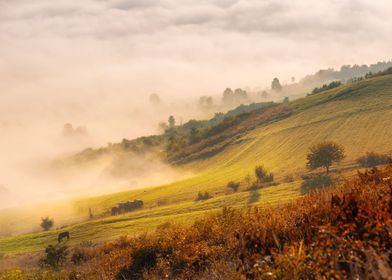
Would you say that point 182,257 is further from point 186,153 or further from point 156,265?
point 186,153

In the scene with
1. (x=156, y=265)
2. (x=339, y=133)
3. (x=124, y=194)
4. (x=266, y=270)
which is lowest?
(x=124, y=194)

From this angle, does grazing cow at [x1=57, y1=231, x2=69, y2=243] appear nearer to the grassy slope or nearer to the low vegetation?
the grassy slope

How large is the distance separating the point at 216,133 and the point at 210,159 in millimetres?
37594

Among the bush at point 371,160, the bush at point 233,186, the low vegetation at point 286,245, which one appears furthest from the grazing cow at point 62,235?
the bush at point 371,160

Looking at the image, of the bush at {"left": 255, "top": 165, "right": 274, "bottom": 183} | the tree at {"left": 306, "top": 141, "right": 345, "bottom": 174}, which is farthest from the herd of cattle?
the tree at {"left": 306, "top": 141, "right": 345, "bottom": 174}

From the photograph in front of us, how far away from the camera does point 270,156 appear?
98.6 m

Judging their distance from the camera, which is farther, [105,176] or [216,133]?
[105,176]

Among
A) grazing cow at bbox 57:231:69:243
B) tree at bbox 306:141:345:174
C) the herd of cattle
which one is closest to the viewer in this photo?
grazing cow at bbox 57:231:69:243

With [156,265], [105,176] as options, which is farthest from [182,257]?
[105,176]

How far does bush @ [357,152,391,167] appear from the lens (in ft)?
217

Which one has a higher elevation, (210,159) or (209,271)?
(209,271)

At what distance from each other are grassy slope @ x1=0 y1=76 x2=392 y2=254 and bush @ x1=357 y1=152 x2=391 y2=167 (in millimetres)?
3935

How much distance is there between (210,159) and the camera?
4985 inches

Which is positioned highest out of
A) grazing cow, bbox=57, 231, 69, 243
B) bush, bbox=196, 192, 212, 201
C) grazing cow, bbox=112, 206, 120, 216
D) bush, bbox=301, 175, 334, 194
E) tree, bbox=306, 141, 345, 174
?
tree, bbox=306, 141, 345, 174
